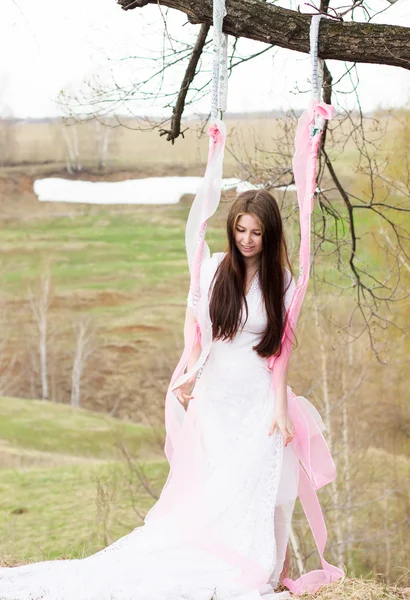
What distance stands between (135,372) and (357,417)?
4.76 metres

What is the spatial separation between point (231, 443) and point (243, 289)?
54 centimetres

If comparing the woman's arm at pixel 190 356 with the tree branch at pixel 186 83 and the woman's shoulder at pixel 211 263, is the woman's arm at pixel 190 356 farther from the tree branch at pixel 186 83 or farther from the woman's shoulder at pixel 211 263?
the tree branch at pixel 186 83

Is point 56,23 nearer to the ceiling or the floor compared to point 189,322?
nearer to the ceiling

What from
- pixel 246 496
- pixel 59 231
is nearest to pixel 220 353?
pixel 246 496

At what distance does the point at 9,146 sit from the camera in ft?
51.2

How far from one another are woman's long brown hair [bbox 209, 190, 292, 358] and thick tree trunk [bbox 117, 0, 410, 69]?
2.04ft

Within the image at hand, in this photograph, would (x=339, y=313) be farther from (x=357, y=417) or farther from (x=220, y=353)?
(x=220, y=353)

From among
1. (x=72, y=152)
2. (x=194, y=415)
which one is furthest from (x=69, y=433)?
(x=194, y=415)

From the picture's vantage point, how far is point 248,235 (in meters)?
2.77

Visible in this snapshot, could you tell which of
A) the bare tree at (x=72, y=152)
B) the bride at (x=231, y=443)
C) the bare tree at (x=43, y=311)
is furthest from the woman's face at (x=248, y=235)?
the bare tree at (x=43, y=311)

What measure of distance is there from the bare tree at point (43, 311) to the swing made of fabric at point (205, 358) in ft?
44.1

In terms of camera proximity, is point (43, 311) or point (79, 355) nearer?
point (79, 355)

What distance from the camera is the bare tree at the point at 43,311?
52.7ft

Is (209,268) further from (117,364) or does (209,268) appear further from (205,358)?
(117,364)
